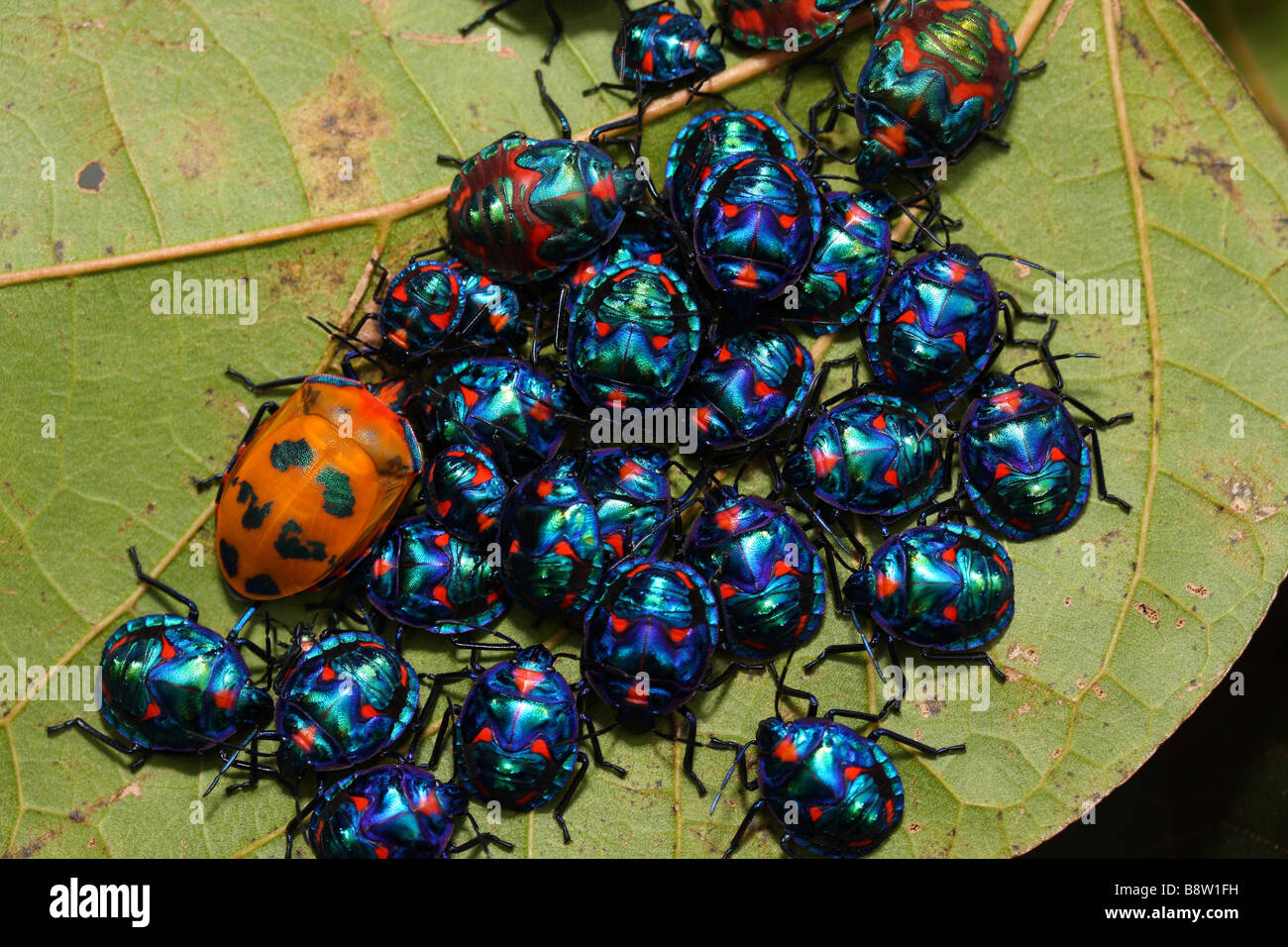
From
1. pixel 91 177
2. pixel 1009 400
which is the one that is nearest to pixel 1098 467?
pixel 1009 400

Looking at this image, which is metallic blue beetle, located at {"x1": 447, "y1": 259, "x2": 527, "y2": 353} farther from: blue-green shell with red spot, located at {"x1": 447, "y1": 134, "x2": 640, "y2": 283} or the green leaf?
the green leaf

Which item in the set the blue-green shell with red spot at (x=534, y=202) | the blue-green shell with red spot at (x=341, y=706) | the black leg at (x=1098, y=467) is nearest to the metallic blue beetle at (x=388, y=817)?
the blue-green shell with red spot at (x=341, y=706)

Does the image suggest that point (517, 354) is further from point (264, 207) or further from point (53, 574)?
point (53, 574)

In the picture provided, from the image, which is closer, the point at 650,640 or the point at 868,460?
the point at 650,640

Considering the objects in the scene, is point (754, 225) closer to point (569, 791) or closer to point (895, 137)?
point (895, 137)

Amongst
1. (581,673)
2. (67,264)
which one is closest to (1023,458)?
(581,673)

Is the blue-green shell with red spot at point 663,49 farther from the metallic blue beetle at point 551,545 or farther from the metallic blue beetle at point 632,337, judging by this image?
the metallic blue beetle at point 551,545
